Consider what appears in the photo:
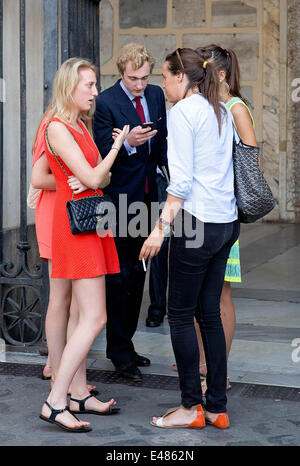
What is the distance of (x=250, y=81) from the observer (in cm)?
1176

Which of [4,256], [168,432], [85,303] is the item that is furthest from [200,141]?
[4,256]

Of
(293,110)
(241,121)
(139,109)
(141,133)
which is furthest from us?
(293,110)

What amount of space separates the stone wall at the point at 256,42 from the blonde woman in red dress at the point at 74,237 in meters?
7.95

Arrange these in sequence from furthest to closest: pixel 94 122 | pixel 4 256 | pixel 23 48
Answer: pixel 4 256, pixel 23 48, pixel 94 122

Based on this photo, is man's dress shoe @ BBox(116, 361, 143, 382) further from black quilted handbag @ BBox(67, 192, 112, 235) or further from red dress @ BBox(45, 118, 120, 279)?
black quilted handbag @ BBox(67, 192, 112, 235)

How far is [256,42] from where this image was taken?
11703 millimetres

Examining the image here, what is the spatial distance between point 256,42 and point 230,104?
7692 millimetres

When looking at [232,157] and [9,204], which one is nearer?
[232,157]

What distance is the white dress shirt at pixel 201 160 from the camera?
12.3 feet

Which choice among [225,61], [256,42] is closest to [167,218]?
[225,61]

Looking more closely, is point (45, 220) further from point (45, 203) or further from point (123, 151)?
point (123, 151)

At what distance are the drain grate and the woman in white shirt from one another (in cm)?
54

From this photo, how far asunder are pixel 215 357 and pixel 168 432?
0.40 meters
